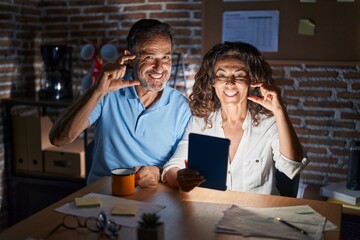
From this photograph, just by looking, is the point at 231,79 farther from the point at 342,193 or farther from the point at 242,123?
the point at 342,193

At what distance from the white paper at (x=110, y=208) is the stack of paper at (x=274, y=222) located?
0.27 m

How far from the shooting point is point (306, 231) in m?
1.38

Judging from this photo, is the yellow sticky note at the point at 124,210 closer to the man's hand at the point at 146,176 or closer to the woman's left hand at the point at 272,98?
the man's hand at the point at 146,176

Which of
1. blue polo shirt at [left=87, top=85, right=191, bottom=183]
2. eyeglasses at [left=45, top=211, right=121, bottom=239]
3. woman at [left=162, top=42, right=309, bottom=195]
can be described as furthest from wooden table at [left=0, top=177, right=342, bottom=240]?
blue polo shirt at [left=87, top=85, right=191, bottom=183]

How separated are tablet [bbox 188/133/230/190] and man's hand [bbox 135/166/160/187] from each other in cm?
22

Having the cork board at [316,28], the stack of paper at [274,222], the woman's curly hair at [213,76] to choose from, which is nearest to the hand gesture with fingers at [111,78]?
the woman's curly hair at [213,76]

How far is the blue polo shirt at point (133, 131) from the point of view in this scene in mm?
2164

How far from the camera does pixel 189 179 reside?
172cm

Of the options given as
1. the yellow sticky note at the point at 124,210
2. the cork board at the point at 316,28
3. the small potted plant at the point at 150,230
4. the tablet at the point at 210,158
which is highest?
the cork board at the point at 316,28

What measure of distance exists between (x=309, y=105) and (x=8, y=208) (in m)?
2.33

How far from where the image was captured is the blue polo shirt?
216 centimetres

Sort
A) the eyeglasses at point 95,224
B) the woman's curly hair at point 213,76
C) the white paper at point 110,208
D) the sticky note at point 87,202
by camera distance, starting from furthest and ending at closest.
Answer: the woman's curly hair at point 213,76 → the sticky note at point 87,202 → the white paper at point 110,208 → the eyeglasses at point 95,224

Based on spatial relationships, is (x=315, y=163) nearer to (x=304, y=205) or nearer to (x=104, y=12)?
(x=304, y=205)

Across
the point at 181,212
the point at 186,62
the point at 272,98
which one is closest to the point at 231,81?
the point at 272,98
